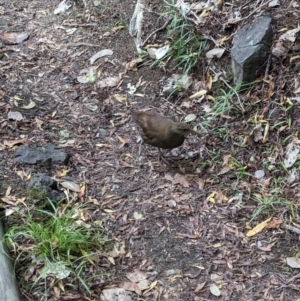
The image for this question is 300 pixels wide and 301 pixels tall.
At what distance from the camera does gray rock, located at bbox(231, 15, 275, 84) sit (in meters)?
4.88

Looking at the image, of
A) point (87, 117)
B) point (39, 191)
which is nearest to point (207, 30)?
point (87, 117)

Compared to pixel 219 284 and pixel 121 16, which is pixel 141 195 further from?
pixel 121 16

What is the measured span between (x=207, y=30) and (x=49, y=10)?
2342 mm

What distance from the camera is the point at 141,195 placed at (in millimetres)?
4434

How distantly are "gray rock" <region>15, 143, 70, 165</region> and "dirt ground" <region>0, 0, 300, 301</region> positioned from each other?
0.07m

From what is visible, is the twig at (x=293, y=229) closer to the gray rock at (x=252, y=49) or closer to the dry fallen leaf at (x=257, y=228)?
the dry fallen leaf at (x=257, y=228)

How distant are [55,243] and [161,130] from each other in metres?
1.32

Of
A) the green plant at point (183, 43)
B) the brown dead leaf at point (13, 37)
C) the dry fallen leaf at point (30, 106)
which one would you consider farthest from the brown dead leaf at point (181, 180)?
the brown dead leaf at point (13, 37)

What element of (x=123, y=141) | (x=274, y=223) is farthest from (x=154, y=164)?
(x=274, y=223)

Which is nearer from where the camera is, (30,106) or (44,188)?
(44,188)

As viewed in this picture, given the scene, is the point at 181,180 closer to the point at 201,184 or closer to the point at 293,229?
the point at 201,184

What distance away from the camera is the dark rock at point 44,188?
4.20m

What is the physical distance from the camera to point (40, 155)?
15.3 ft

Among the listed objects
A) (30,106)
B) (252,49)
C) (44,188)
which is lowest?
(30,106)
